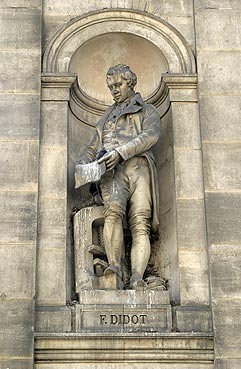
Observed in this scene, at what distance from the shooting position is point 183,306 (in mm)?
14312

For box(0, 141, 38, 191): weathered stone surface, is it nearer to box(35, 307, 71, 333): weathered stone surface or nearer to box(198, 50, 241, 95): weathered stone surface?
box(35, 307, 71, 333): weathered stone surface

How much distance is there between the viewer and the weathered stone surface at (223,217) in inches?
578

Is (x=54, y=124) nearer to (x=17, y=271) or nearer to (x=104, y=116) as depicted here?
(x=104, y=116)

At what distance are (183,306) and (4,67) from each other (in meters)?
5.00

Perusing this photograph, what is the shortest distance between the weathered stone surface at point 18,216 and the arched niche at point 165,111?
0.64m

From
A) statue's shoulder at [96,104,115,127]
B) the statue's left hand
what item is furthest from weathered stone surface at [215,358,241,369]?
statue's shoulder at [96,104,115,127]

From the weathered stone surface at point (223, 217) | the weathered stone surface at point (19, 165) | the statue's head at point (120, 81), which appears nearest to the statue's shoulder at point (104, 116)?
the statue's head at point (120, 81)

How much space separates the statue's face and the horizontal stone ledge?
4282mm

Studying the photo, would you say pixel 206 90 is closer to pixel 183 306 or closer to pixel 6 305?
pixel 183 306

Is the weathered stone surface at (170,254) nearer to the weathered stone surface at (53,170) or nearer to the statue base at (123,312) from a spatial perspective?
the statue base at (123,312)

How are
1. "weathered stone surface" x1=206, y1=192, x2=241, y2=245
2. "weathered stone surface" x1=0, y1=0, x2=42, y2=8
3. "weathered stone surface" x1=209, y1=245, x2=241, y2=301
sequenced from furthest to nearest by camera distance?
"weathered stone surface" x1=0, y1=0, x2=42, y2=8, "weathered stone surface" x1=206, y1=192, x2=241, y2=245, "weathered stone surface" x1=209, y1=245, x2=241, y2=301

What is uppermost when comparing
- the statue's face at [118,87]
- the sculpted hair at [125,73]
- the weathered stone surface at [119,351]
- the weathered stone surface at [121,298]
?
the sculpted hair at [125,73]

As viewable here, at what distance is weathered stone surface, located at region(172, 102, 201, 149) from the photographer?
1560 cm

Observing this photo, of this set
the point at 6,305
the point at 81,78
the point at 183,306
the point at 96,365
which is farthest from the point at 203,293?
the point at 81,78
